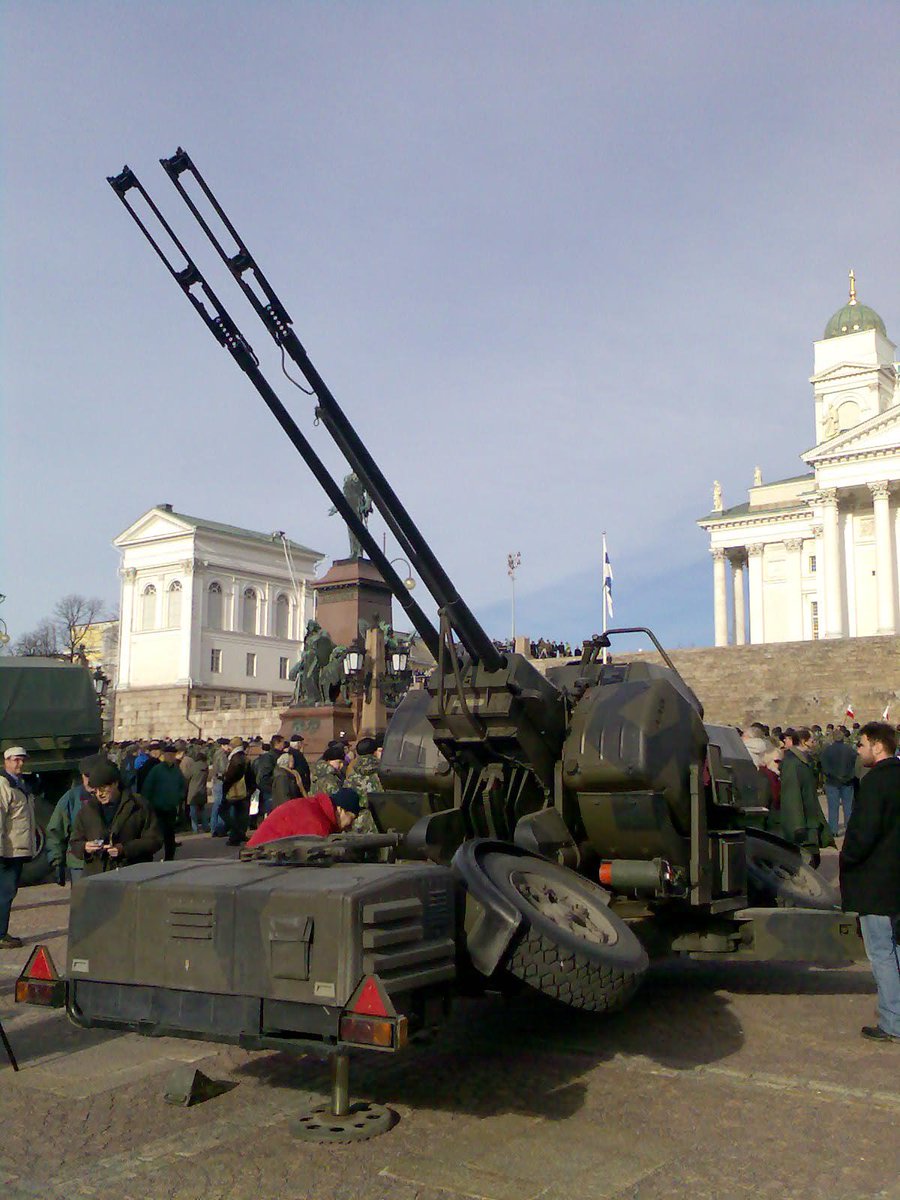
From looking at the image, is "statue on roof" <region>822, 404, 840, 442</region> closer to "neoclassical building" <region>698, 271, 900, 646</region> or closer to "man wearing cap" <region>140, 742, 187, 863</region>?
"neoclassical building" <region>698, 271, 900, 646</region>

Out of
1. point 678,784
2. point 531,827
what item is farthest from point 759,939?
point 531,827

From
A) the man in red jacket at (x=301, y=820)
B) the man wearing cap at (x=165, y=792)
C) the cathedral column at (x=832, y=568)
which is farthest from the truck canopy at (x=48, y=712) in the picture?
the cathedral column at (x=832, y=568)

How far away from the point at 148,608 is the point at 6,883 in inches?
3010

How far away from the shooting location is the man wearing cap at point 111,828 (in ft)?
25.6

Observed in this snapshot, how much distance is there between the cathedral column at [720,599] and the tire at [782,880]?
2790 inches

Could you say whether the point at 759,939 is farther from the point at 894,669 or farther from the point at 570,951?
the point at 894,669

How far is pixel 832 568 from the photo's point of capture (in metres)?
66.5

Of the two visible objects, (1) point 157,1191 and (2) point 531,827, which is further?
(2) point 531,827

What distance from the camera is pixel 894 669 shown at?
4162 cm

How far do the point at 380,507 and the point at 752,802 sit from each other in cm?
329

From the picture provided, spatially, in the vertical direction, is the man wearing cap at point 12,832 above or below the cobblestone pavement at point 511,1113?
above

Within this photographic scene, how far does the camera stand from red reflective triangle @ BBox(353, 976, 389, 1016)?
14.0ft

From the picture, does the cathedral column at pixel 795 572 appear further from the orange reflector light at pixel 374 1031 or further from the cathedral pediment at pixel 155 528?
the orange reflector light at pixel 374 1031

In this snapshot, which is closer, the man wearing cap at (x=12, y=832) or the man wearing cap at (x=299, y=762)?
the man wearing cap at (x=12, y=832)
